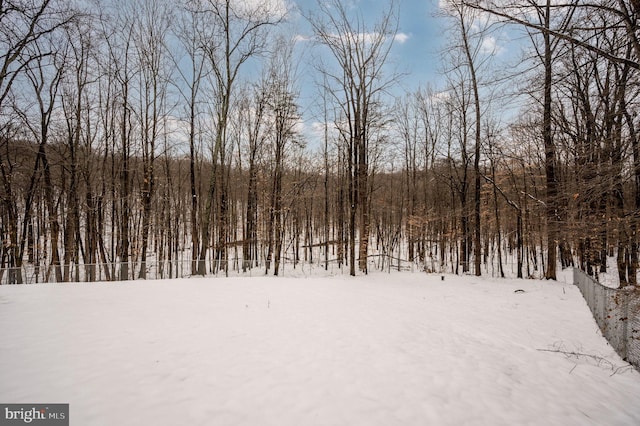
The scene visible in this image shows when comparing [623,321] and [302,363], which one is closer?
[302,363]

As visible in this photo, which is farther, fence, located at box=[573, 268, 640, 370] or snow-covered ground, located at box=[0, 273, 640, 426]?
fence, located at box=[573, 268, 640, 370]

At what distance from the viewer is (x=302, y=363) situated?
163 inches

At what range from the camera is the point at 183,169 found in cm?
2756

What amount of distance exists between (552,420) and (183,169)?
102 feet

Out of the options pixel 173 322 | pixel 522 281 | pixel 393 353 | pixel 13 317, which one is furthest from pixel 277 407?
pixel 522 281

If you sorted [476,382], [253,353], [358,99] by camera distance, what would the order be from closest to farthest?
[476,382]
[253,353]
[358,99]

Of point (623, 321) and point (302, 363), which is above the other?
point (623, 321)

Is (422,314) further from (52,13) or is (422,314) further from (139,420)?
(52,13)

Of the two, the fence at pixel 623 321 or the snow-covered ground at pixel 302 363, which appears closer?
the snow-covered ground at pixel 302 363

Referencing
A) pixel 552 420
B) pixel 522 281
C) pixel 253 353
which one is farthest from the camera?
pixel 522 281

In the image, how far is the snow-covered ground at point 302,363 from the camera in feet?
9.78

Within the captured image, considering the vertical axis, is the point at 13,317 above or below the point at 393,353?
above

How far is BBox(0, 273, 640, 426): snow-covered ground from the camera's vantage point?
9.78ft

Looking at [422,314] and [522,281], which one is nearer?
[422,314]
